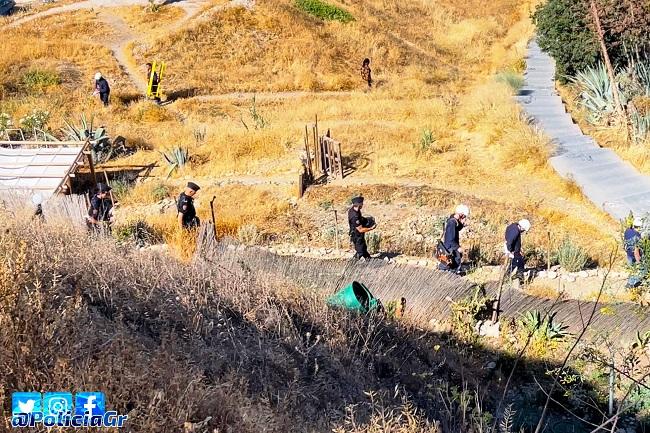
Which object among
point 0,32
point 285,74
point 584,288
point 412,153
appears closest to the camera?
point 584,288

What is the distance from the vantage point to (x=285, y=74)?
22.5 meters

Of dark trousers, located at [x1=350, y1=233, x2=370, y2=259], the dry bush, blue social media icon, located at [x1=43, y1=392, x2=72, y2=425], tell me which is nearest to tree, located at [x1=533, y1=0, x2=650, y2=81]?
dark trousers, located at [x1=350, y1=233, x2=370, y2=259]

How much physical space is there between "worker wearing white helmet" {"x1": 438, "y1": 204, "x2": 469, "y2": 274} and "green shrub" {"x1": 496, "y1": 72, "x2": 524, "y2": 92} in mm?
10855

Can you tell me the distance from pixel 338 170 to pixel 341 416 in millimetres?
9498

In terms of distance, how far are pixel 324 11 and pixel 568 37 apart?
13.4m

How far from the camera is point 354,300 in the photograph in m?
5.64

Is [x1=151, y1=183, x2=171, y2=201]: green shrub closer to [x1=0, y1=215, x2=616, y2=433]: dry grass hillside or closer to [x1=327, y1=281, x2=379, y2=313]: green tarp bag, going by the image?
[x1=0, y1=215, x2=616, y2=433]: dry grass hillside

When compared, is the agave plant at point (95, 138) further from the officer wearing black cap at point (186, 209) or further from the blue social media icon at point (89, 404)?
the blue social media icon at point (89, 404)

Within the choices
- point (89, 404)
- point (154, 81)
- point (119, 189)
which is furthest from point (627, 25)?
point (89, 404)

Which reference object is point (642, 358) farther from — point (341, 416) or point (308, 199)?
point (308, 199)

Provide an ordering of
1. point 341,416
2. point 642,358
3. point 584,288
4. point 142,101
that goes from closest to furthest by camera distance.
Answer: point 341,416
point 642,358
point 584,288
point 142,101

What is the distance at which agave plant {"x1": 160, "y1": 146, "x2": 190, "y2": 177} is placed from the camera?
45.0 feet

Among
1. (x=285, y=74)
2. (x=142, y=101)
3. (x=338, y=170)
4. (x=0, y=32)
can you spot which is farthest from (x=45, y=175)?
(x=0, y=32)

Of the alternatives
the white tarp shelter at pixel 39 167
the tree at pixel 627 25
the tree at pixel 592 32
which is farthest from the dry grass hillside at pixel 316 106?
the tree at pixel 627 25
